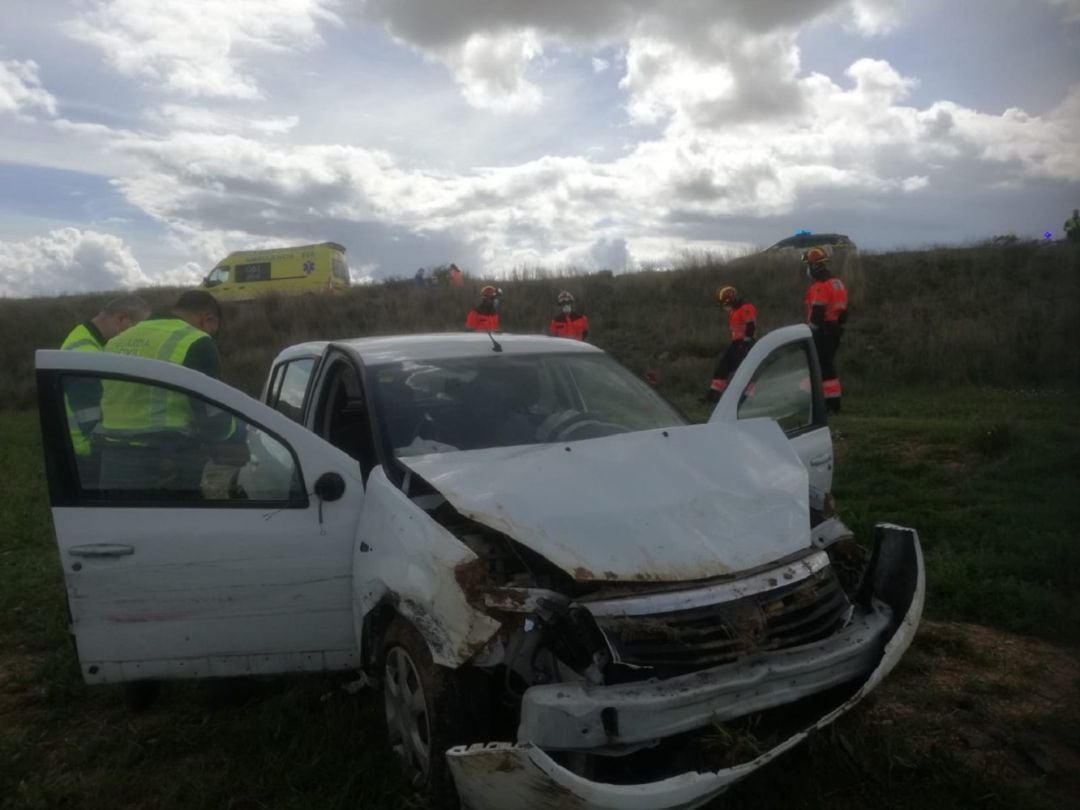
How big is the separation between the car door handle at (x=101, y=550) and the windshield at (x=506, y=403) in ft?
3.53

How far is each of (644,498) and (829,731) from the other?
1.08m

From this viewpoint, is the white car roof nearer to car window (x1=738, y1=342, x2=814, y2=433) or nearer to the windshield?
the windshield

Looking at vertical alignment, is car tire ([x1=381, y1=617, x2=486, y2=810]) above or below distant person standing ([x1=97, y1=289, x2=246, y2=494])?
below

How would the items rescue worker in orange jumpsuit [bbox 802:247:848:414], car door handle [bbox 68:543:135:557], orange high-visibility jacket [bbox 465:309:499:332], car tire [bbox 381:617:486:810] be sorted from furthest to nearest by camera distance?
orange high-visibility jacket [bbox 465:309:499:332] < rescue worker in orange jumpsuit [bbox 802:247:848:414] < car door handle [bbox 68:543:135:557] < car tire [bbox 381:617:486:810]

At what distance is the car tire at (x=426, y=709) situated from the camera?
9.22 ft

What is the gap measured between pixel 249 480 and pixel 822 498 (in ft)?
7.60

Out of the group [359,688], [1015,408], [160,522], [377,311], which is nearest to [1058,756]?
[359,688]

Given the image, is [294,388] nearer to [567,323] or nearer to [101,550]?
[101,550]

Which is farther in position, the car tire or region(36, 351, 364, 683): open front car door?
region(36, 351, 364, 683): open front car door

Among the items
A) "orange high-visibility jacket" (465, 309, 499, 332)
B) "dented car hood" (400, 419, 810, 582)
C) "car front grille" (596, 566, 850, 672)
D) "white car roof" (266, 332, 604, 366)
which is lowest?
"car front grille" (596, 566, 850, 672)

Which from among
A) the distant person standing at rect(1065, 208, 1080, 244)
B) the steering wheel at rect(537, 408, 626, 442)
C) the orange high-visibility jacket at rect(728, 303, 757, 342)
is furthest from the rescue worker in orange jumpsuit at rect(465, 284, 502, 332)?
the distant person standing at rect(1065, 208, 1080, 244)

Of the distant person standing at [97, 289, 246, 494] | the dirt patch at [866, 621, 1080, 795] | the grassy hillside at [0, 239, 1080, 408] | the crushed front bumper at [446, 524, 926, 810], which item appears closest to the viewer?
the crushed front bumper at [446, 524, 926, 810]

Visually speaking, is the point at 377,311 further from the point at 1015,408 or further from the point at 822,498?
the point at 822,498

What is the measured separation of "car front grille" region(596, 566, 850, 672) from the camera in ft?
8.75
